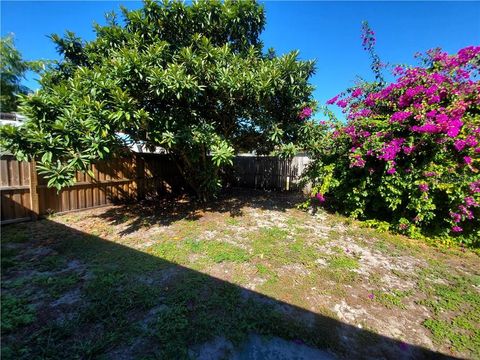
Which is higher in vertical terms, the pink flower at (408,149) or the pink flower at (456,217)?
the pink flower at (408,149)

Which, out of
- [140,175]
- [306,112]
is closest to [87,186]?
[140,175]

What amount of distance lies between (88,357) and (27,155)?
3.11 m

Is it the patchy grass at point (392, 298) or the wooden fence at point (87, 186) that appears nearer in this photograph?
the patchy grass at point (392, 298)

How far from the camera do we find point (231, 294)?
8.57ft

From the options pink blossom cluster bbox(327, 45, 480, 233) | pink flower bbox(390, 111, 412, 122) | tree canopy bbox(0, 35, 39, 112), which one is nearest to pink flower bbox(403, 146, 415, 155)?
pink blossom cluster bbox(327, 45, 480, 233)

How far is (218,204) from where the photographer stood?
6855 millimetres

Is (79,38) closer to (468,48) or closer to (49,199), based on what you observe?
(49,199)

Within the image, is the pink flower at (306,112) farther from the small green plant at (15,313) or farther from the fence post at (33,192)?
the fence post at (33,192)

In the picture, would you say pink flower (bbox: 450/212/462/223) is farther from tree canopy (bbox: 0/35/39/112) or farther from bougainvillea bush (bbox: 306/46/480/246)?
tree canopy (bbox: 0/35/39/112)

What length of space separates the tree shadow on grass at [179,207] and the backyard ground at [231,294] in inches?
21.5

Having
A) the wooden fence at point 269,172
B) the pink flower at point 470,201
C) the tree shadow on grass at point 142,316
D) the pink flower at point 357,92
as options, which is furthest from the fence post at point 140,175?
the pink flower at point 470,201

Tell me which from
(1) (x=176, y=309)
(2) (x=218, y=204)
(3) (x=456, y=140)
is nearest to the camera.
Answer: (1) (x=176, y=309)

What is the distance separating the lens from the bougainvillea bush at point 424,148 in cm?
370

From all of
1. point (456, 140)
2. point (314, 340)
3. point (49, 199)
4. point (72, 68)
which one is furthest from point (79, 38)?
point (456, 140)
